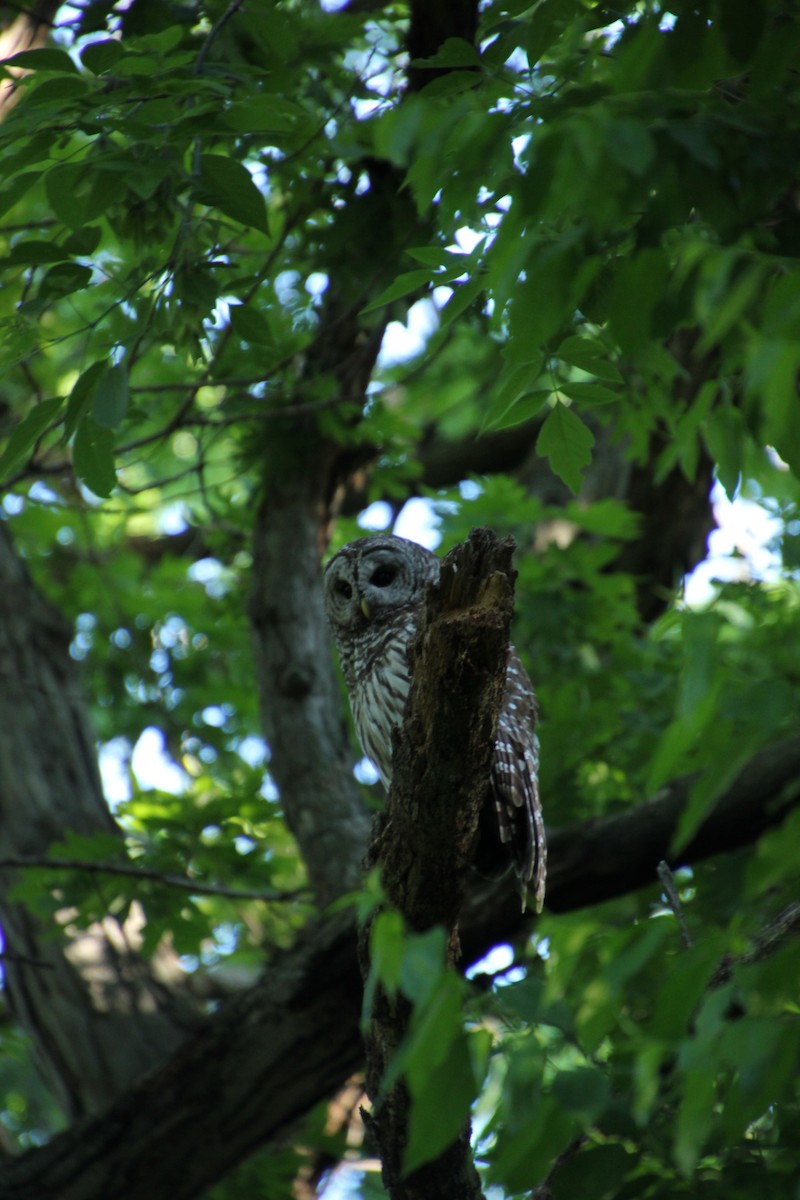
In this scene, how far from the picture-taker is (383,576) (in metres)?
4.64

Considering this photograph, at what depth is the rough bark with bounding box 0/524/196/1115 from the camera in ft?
16.5

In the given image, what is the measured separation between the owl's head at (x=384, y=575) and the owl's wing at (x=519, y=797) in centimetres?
71

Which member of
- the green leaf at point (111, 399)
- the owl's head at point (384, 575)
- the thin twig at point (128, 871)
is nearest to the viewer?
the green leaf at point (111, 399)

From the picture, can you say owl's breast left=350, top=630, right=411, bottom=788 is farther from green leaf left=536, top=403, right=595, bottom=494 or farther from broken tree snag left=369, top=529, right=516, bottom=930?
green leaf left=536, top=403, right=595, bottom=494

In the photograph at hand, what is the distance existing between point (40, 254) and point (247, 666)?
478 centimetres

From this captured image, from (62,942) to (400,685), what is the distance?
2.12 m

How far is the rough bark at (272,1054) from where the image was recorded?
171 inches

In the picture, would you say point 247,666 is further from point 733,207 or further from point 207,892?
point 733,207

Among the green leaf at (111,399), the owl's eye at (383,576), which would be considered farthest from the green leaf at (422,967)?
the owl's eye at (383,576)

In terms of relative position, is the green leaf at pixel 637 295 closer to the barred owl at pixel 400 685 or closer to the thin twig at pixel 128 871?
the barred owl at pixel 400 685

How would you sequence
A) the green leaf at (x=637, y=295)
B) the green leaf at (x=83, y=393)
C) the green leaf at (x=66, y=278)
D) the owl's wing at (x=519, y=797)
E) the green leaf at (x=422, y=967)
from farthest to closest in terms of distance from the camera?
1. the owl's wing at (x=519, y=797)
2. the green leaf at (x=66, y=278)
3. the green leaf at (x=83, y=393)
4. the green leaf at (x=637, y=295)
5. the green leaf at (x=422, y=967)

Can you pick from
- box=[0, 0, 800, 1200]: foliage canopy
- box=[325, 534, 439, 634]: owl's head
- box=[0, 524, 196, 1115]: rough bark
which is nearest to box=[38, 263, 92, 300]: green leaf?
box=[0, 0, 800, 1200]: foliage canopy

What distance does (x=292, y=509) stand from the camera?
5672 millimetres

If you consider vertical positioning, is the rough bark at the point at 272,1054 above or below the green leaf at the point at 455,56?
below
